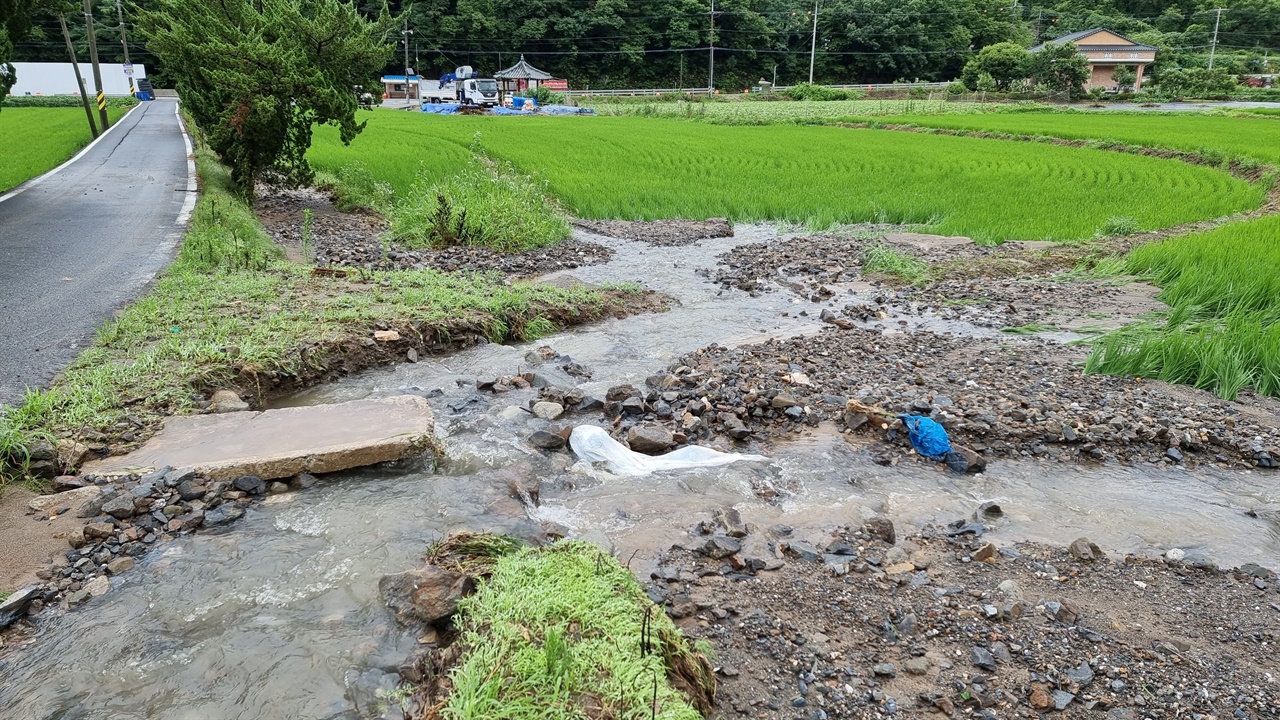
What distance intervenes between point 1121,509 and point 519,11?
2533 inches

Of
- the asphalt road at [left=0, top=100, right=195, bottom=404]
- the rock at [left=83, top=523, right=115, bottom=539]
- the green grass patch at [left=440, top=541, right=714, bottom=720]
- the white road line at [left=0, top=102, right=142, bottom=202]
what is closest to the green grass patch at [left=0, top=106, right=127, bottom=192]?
the white road line at [left=0, top=102, right=142, bottom=202]

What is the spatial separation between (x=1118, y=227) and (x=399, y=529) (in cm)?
1010

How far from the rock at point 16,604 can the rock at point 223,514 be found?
653 millimetres

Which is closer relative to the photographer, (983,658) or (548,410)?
(983,658)

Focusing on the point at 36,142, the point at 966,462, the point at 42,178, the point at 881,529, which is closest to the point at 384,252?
the point at 966,462

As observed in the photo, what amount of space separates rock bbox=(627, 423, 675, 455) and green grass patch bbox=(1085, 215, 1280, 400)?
327cm

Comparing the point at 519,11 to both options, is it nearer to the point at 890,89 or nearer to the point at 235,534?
the point at 890,89

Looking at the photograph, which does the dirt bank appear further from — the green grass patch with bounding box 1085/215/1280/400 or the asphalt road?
the asphalt road

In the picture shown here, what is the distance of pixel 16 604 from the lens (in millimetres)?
2604

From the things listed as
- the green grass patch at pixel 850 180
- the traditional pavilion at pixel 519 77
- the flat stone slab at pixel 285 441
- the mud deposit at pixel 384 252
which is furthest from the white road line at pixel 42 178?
the traditional pavilion at pixel 519 77

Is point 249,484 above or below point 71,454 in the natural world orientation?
below

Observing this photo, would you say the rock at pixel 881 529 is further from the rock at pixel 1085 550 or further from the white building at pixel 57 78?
the white building at pixel 57 78

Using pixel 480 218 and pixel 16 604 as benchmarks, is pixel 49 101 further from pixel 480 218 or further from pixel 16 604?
pixel 16 604

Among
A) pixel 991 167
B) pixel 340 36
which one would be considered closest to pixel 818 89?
pixel 991 167
